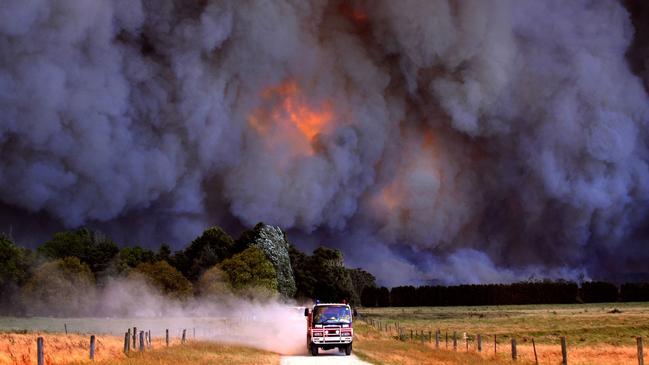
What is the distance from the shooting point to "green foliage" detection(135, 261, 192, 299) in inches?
6088

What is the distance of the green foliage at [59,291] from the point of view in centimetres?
15300

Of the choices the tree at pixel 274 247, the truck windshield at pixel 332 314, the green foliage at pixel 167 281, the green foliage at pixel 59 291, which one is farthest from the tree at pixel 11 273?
the truck windshield at pixel 332 314

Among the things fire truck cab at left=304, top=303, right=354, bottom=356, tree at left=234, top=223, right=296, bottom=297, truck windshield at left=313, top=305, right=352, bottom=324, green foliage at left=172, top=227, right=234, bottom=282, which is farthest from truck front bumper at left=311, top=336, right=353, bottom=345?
green foliage at left=172, top=227, right=234, bottom=282

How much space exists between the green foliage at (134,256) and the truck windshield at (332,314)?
422 feet

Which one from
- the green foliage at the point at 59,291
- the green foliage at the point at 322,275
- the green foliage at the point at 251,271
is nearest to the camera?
the green foliage at the point at 251,271

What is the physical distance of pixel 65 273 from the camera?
15638 centimetres

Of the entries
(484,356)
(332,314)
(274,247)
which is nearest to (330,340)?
(332,314)

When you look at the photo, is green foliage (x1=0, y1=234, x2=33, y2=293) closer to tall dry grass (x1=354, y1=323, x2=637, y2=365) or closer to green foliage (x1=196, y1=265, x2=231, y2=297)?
green foliage (x1=196, y1=265, x2=231, y2=297)

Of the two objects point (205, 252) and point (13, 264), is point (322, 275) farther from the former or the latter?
point (13, 264)

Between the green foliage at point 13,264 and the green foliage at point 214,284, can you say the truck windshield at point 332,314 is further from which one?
the green foliage at point 13,264

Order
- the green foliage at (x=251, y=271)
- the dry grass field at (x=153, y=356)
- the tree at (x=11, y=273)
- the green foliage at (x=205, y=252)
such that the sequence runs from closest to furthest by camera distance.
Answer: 1. the dry grass field at (x=153, y=356)
2. the green foliage at (x=251, y=271)
3. the tree at (x=11, y=273)
4. the green foliage at (x=205, y=252)

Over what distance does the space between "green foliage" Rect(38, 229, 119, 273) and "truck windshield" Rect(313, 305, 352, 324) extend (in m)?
135

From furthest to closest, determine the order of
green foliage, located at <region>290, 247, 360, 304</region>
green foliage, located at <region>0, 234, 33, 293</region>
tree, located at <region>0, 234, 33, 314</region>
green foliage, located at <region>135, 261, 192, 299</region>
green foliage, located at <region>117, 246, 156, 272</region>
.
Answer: green foliage, located at <region>290, 247, 360, 304</region> → green foliage, located at <region>117, 246, 156, 272</region> → green foliage, located at <region>0, 234, 33, 293</region> → tree, located at <region>0, 234, 33, 314</region> → green foliage, located at <region>135, 261, 192, 299</region>

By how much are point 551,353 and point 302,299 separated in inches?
5392
